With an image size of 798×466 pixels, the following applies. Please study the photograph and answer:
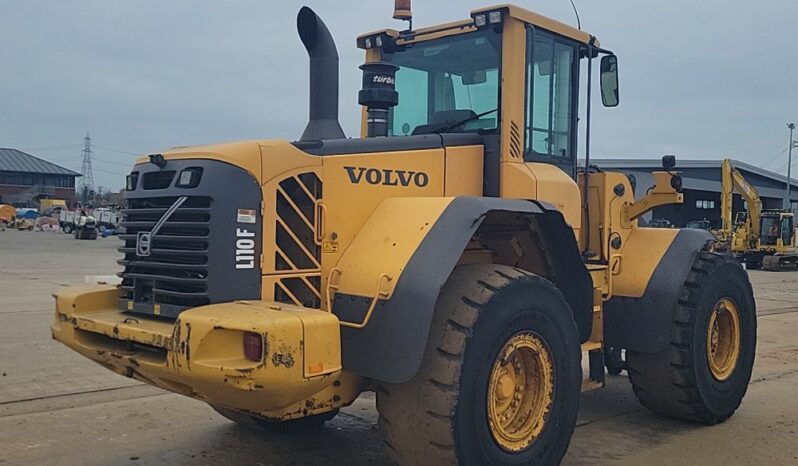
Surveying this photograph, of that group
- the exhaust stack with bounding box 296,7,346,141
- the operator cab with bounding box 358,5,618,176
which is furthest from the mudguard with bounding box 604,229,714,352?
the exhaust stack with bounding box 296,7,346,141

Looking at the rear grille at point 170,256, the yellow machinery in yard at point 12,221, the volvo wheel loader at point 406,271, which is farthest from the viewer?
the yellow machinery in yard at point 12,221

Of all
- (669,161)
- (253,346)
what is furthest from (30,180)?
(253,346)

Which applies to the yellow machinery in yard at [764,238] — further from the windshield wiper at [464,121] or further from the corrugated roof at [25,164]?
the corrugated roof at [25,164]

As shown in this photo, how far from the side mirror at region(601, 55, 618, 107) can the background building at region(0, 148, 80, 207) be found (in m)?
78.8

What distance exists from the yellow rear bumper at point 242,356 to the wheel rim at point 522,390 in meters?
0.99

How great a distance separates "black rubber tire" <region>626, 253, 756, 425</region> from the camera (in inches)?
238

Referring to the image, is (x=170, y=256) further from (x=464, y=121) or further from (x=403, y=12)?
(x=403, y=12)

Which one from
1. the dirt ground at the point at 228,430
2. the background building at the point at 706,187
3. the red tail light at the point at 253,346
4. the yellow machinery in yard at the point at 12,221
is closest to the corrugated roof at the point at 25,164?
the yellow machinery in yard at the point at 12,221

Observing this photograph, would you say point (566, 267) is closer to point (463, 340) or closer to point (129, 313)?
point (463, 340)

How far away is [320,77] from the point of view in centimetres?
505

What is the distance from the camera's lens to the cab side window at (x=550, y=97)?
5.55m

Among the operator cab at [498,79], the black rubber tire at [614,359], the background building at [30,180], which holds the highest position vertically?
the background building at [30,180]

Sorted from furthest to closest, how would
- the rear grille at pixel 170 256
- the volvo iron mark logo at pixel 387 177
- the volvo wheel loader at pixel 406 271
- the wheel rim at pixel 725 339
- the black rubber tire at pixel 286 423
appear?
1. the wheel rim at pixel 725 339
2. the black rubber tire at pixel 286 423
3. the volvo iron mark logo at pixel 387 177
4. the rear grille at pixel 170 256
5. the volvo wheel loader at pixel 406 271

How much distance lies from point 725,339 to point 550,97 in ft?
8.89
